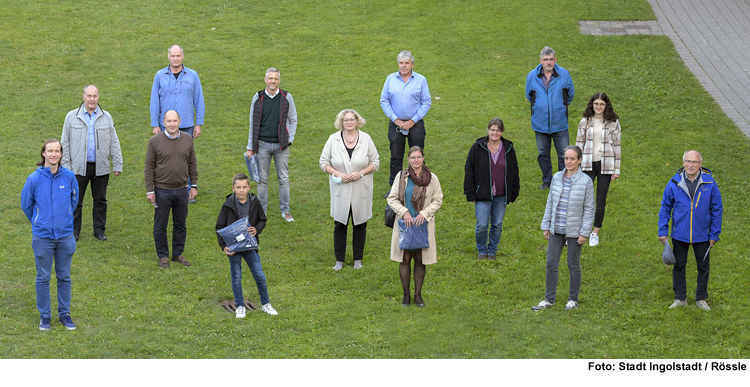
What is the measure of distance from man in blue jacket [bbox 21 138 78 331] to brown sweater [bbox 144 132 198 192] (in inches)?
65.9

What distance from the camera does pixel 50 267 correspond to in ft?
26.2

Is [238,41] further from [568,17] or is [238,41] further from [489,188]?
[489,188]

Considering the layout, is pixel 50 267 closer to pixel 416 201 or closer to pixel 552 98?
pixel 416 201

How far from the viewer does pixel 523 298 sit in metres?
9.21

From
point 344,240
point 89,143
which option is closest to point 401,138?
point 344,240

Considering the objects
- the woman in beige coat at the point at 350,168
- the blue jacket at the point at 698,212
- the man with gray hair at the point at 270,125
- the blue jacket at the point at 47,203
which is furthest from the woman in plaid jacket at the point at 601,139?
the blue jacket at the point at 47,203

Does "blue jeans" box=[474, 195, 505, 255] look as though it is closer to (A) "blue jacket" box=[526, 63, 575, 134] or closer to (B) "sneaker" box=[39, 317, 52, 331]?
(A) "blue jacket" box=[526, 63, 575, 134]

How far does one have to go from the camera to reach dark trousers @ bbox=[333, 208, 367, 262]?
1001cm

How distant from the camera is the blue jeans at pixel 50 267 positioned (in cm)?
791

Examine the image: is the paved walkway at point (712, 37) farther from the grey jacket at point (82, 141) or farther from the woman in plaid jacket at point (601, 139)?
the grey jacket at point (82, 141)

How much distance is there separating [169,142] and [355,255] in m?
2.94

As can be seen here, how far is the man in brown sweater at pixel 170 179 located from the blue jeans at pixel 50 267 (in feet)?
5.79

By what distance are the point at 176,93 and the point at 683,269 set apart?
777 cm

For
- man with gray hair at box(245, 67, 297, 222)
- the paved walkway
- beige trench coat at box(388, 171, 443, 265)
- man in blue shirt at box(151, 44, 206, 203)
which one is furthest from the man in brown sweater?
the paved walkway
